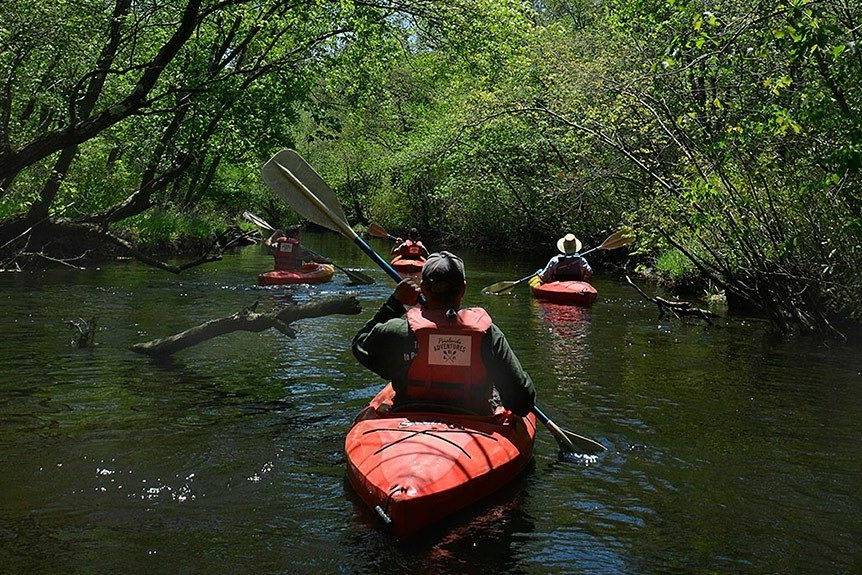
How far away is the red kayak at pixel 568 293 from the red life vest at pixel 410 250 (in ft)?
20.6

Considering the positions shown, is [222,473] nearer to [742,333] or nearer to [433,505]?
[433,505]

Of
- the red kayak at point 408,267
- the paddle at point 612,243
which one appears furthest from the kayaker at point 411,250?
the paddle at point 612,243

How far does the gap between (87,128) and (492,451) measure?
5894mm

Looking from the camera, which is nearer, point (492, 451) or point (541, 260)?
point (492, 451)

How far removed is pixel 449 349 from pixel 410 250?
16.2 m

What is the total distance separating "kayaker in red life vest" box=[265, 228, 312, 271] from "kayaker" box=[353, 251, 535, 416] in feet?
40.5

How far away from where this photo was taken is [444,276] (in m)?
5.29

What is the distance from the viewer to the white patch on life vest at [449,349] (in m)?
5.33

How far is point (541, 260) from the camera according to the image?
90.8ft

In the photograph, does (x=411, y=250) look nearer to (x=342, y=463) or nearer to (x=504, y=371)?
(x=342, y=463)

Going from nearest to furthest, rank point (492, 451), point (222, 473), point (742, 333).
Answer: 1. point (492, 451)
2. point (222, 473)
3. point (742, 333)

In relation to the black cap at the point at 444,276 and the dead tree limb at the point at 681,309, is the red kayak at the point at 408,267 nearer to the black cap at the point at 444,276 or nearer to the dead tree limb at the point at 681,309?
the dead tree limb at the point at 681,309

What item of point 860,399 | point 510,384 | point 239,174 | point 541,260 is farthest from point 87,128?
point 239,174

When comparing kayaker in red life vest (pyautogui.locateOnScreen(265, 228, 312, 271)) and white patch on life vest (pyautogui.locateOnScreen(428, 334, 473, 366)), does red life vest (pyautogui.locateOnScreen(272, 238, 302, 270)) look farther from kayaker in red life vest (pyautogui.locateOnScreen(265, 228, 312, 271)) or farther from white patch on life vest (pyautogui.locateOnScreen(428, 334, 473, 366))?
white patch on life vest (pyautogui.locateOnScreen(428, 334, 473, 366))
